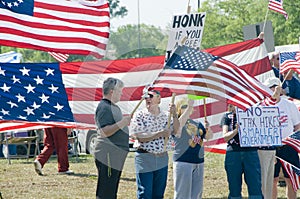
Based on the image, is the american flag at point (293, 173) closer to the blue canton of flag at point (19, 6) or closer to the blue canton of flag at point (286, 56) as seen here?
the blue canton of flag at point (286, 56)

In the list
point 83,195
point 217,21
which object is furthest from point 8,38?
point 217,21

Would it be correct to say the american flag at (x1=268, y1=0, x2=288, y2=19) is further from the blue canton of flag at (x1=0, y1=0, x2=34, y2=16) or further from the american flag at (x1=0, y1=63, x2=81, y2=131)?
the blue canton of flag at (x1=0, y1=0, x2=34, y2=16)

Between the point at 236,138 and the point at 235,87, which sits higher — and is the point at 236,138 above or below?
below

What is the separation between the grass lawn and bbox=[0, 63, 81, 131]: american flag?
4.34 ft

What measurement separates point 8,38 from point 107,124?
1.85m

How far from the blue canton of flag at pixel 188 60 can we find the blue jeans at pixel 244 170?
1518 mm

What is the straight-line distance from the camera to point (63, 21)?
10.5 m

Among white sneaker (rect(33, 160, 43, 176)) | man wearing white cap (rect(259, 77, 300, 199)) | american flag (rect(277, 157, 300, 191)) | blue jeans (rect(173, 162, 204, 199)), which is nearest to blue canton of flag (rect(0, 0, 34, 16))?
blue jeans (rect(173, 162, 204, 199))

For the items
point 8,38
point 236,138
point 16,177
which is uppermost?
point 8,38

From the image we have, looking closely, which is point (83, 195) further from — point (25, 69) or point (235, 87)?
point (235, 87)

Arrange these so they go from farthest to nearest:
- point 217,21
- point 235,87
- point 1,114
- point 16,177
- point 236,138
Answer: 1. point 217,21
2. point 16,177
3. point 1,114
4. point 236,138
5. point 235,87

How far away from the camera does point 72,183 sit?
15.0 metres

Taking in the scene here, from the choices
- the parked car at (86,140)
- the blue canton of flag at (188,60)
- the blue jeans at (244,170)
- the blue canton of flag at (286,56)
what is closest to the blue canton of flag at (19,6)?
the blue canton of flag at (188,60)

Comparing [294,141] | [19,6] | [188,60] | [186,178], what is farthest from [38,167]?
[188,60]
